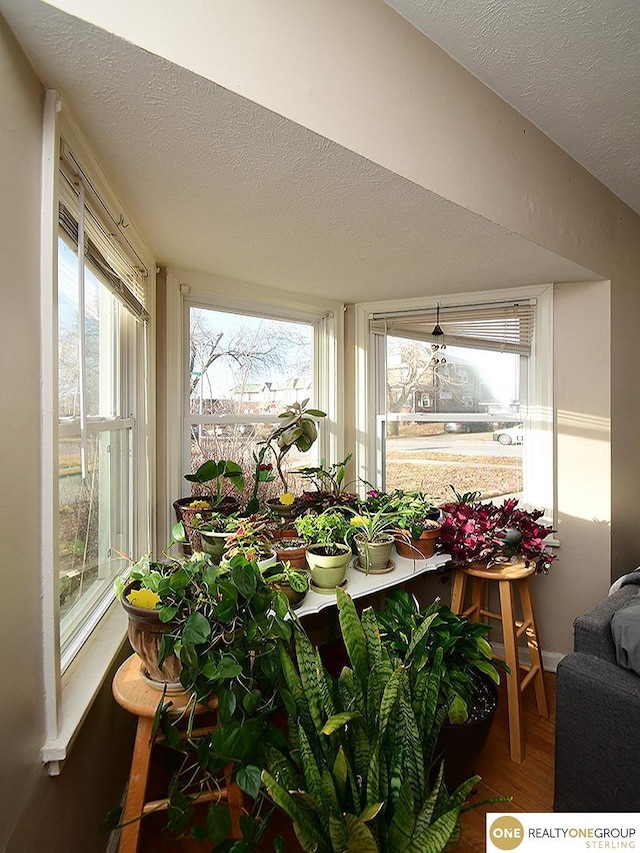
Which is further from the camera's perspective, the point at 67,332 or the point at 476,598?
the point at 476,598

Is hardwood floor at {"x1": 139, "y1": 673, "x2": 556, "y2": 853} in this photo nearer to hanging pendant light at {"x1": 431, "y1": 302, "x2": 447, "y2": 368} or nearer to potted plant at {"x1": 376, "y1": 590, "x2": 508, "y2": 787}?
potted plant at {"x1": 376, "y1": 590, "x2": 508, "y2": 787}

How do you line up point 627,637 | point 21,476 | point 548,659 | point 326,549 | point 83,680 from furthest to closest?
point 548,659, point 326,549, point 627,637, point 83,680, point 21,476

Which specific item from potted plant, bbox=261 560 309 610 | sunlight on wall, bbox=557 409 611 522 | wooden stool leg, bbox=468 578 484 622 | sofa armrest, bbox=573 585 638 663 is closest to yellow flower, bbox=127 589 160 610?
potted plant, bbox=261 560 309 610

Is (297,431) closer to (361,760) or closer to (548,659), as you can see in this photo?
(361,760)

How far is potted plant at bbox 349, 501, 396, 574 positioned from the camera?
1931 mm

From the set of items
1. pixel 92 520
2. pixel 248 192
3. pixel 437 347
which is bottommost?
pixel 92 520

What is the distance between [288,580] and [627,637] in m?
1.09

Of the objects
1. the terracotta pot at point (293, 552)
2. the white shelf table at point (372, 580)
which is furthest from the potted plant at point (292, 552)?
the white shelf table at point (372, 580)

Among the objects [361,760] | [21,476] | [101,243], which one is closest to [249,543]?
[361,760]

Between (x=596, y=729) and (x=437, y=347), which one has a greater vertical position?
(x=437, y=347)

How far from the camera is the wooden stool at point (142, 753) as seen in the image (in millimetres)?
1136

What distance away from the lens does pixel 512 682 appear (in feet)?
6.28

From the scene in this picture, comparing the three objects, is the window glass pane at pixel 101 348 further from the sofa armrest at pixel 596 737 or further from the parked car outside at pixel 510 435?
the parked car outside at pixel 510 435

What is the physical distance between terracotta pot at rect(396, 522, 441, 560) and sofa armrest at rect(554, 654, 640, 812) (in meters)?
0.69
